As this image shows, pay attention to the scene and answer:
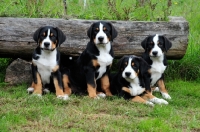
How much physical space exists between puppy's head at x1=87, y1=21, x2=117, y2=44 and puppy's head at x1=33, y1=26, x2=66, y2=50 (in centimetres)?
53

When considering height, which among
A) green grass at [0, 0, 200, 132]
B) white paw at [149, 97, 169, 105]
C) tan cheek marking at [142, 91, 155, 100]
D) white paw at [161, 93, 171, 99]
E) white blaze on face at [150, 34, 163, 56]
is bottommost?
white paw at [161, 93, 171, 99]

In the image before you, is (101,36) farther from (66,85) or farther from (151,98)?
(151,98)

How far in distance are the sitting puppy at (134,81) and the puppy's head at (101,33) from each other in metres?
0.44

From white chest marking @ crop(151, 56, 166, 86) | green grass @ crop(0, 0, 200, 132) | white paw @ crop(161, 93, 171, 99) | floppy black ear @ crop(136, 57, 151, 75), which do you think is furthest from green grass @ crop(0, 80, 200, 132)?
floppy black ear @ crop(136, 57, 151, 75)

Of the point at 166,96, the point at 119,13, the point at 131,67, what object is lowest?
the point at 166,96

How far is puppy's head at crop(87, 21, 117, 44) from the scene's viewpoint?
7.18 m

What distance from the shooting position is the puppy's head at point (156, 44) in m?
7.47

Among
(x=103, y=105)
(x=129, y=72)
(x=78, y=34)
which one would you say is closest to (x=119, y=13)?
(x=78, y=34)

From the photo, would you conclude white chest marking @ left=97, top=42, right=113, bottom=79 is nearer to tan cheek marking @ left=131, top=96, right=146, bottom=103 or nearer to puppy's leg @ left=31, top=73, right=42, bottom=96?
tan cheek marking @ left=131, top=96, right=146, bottom=103

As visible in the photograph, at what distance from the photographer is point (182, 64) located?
29.5 feet

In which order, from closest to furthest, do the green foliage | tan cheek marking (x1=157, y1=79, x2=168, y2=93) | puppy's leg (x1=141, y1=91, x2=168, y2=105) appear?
puppy's leg (x1=141, y1=91, x2=168, y2=105) → tan cheek marking (x1=157, y1=79, x2=168, y2=93) → the green foliage

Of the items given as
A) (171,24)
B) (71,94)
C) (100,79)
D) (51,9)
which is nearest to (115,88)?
(100,79)

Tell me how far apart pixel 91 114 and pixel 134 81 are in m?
1.45

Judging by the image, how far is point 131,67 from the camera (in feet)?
23.5
